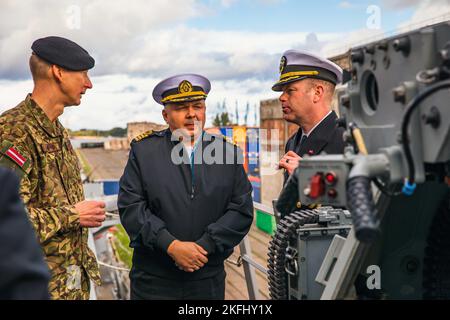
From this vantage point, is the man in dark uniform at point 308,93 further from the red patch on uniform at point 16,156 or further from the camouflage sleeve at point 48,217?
the red patch on uniform at point 16,156

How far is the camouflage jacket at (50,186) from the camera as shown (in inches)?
130

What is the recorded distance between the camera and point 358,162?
6.78ft

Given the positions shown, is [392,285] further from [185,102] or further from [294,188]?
[185,102]

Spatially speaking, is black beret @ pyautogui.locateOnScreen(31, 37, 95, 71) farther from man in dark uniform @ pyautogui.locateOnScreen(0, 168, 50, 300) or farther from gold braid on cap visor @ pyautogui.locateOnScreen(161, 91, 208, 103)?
man in dark uniform @ pyautogui.locateOnScreen(0, 168, 50, 300)

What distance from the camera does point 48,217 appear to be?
11.0ft

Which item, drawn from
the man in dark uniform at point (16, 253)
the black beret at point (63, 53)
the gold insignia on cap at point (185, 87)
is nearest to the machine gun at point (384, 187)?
the man in dark uniform at point (16, 253)

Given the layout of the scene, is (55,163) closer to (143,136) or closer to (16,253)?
(143,136)

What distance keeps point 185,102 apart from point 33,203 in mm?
1156

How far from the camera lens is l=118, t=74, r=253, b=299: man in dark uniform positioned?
3691 mm

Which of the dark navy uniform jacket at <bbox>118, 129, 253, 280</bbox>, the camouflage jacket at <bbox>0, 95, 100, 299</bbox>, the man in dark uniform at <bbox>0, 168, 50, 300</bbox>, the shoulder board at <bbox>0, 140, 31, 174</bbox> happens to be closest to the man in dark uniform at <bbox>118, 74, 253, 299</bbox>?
the dark navy uniform jacket at <bbox>118, 129, 253, 280</bbox>

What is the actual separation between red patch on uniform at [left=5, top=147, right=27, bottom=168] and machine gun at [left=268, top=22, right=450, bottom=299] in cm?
139

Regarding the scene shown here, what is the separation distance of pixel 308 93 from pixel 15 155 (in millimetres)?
1774

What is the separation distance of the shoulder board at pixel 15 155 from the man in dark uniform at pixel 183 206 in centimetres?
70
